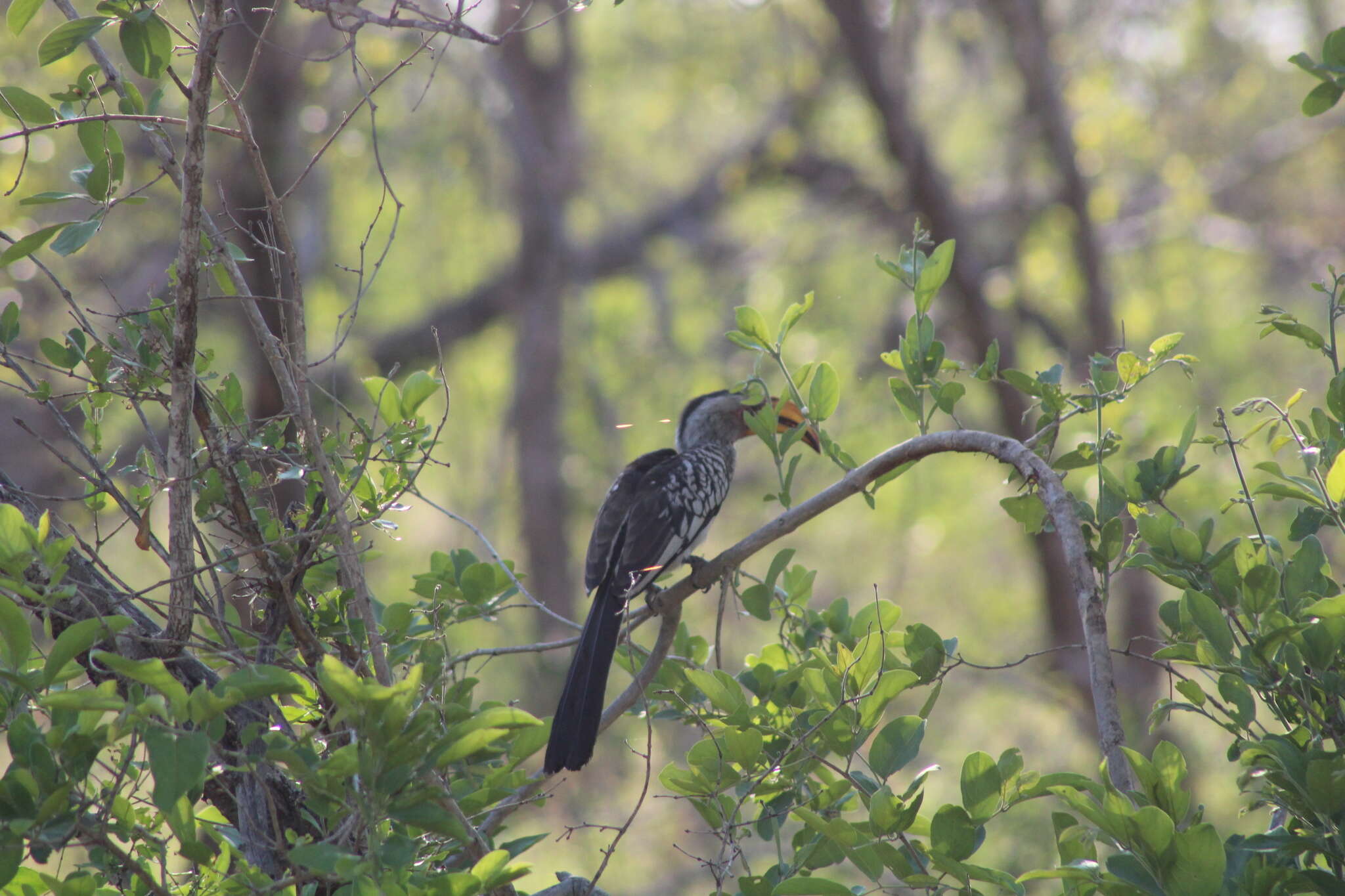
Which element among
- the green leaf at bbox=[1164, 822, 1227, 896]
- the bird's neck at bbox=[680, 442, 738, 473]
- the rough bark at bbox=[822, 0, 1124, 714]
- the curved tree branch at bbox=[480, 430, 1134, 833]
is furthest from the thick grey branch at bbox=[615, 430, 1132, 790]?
the rough bark at bbox=[822, 0, 1124, 714]

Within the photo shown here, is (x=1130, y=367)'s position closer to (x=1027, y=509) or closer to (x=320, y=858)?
(x=1027, y=509)

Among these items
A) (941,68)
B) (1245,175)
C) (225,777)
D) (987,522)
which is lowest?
(225,777)

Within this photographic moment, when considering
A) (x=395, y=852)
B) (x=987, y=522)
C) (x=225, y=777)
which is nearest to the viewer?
(x=395, y=852)

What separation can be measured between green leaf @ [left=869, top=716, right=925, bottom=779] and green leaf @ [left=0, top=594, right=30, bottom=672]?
1.17 m

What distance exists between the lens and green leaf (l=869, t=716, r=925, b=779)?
1735 millimetres

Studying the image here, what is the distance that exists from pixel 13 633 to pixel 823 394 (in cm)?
148

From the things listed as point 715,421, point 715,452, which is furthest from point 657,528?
point 715,421

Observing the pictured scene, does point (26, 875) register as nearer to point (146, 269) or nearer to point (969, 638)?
point (146, 269)

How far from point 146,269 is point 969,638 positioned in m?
8.25

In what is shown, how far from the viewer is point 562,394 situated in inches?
411

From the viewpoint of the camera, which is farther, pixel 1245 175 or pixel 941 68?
pixel 941 68

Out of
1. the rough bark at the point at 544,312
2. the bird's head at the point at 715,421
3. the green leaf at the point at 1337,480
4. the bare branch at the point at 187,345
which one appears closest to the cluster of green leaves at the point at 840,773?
the green leaf at the point at 1337,480

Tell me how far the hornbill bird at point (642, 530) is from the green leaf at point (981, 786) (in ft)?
2.79

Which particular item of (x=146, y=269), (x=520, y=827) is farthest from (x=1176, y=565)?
(x=520, y=827)
